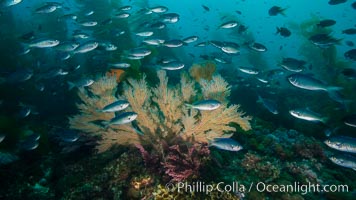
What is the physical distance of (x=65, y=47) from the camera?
8172mm

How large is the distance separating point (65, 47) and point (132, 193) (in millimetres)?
5580

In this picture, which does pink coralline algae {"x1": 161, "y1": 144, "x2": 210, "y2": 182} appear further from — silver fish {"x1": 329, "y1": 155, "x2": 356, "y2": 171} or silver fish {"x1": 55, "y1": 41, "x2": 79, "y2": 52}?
silver fish {"x1": 55, "y1": 41, "x2": 79, "y2": 52}

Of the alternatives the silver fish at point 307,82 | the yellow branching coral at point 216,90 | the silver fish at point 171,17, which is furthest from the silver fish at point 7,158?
the silver fish at point 307,82

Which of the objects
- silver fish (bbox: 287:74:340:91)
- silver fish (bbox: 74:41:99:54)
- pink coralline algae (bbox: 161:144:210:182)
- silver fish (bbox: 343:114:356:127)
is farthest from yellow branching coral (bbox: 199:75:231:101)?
silver fish (bbox: 74:41:99:54)

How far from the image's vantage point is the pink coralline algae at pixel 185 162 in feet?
15.0

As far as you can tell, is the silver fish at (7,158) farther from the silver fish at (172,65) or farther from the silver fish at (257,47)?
the silver fish at (257,47)

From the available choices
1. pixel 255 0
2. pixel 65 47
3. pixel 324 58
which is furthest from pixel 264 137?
pixel 255 0

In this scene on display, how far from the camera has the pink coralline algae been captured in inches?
180

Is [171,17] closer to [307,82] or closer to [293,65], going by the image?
[293,65]

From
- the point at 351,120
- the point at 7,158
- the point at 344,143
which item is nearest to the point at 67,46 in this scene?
the point at 7,158

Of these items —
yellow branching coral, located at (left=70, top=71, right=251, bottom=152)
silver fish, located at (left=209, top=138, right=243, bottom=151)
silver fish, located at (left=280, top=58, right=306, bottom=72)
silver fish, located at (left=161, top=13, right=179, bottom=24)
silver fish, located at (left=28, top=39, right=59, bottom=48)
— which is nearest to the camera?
silver fish, located at (left=209, top=138, right=243, bottom=151)

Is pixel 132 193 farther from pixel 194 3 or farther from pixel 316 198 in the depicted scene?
pixel 194 3

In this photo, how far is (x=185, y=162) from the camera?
4.76m

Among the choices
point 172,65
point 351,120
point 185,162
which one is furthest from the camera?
point 172,65
